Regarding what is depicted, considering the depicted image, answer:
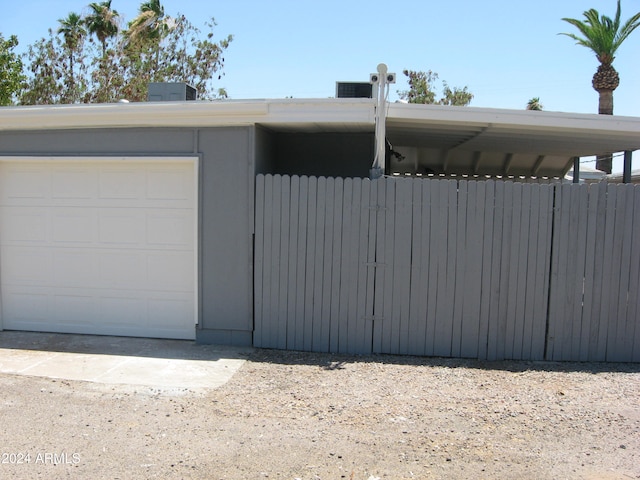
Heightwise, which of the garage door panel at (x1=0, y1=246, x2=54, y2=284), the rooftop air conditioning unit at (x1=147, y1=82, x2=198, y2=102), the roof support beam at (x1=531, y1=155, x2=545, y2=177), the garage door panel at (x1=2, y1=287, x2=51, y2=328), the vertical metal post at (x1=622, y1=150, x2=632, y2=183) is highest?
the rooftop air conditioning unit at (x1=147, y1=82, x2=198, y2=102)

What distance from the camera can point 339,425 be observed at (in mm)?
4559

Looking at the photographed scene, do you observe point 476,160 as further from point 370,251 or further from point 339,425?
point 339,425

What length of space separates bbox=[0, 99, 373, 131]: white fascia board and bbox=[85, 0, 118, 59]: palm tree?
72.2 feet

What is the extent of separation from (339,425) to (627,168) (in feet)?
20.8

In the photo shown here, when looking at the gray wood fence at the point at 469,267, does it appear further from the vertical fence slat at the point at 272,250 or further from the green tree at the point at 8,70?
the green tree at the point at 8,70

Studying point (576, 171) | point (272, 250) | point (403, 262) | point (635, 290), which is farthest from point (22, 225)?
point (576, 171)

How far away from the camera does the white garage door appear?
714cm

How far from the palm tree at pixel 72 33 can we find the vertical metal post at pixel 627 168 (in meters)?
20.8

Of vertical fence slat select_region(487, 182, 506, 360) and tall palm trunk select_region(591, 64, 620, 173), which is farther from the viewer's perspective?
tall palm trunk select_region(591, 64, 620, 173)

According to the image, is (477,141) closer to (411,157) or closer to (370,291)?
(411,157)

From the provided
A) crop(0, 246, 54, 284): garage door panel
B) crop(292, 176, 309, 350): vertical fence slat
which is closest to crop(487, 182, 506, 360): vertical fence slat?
crop(292, 176, 309, 350): vertical fence slat

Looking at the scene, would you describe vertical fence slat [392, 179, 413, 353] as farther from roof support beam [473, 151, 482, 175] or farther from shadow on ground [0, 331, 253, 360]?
roof support beam [473, 151, 482, 175]

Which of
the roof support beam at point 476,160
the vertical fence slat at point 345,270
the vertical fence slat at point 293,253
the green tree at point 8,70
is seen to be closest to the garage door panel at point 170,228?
the vertical fence slat at point 293,253

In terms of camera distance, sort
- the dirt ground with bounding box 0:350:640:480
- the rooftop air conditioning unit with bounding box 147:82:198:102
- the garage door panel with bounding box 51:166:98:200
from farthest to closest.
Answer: the rooftop air conditioning unit with bounding box 147:82:198:102, the garage door panel with bounding box 51:166:98:200, the dirt ground with bounding box 0:350:640:480
